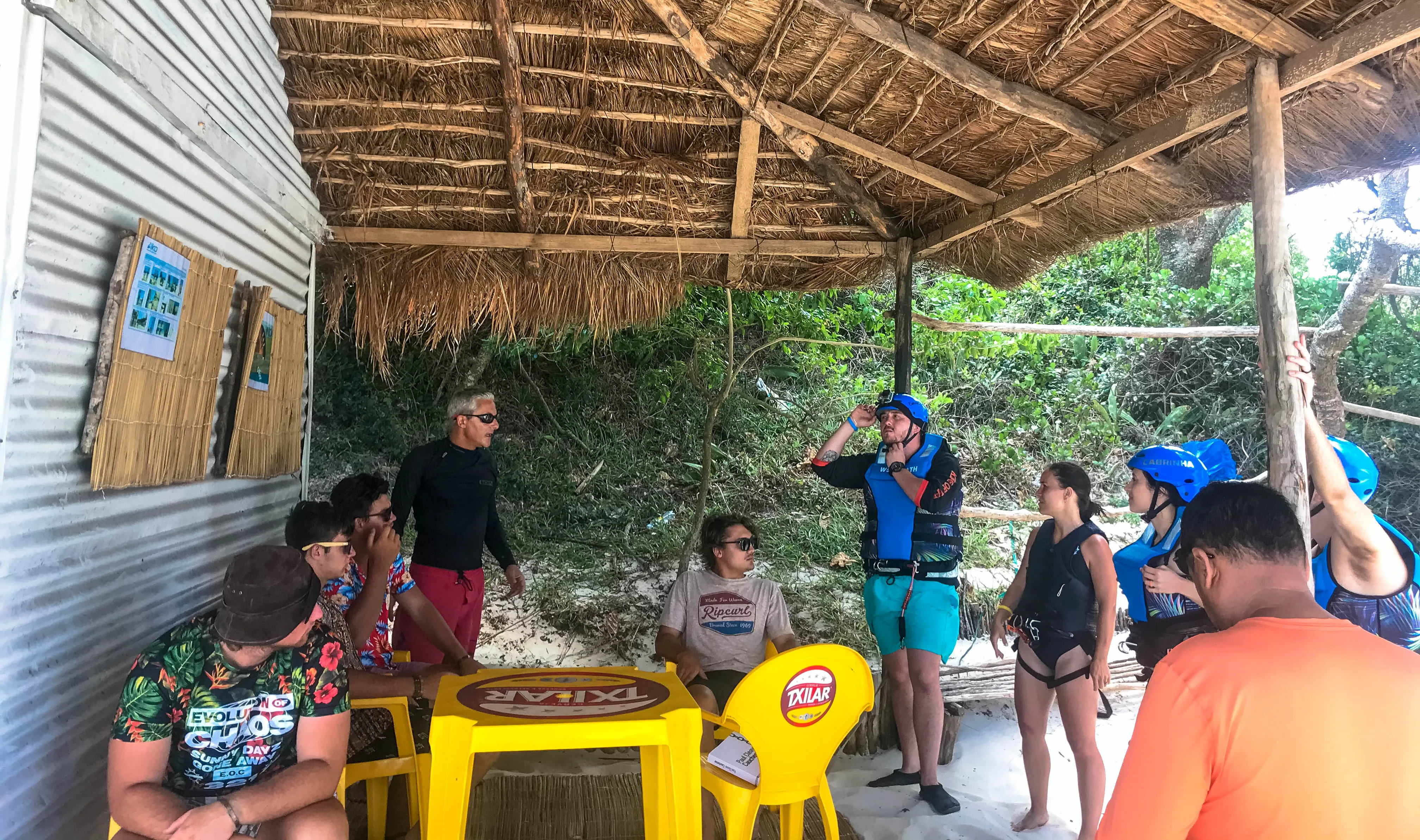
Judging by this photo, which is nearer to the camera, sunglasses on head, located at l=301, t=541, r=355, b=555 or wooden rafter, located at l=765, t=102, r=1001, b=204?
sunglasses on head, located at l=301, t=541, r=355, b=555

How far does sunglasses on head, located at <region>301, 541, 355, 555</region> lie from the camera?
8.54 feet

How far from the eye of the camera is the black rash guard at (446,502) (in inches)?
149

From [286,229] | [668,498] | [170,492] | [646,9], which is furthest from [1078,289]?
[170,492]

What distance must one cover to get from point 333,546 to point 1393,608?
309 centimetres

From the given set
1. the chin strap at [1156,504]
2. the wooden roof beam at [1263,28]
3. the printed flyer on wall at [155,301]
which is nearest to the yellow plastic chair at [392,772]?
the printed flyer on wall at [155,301]

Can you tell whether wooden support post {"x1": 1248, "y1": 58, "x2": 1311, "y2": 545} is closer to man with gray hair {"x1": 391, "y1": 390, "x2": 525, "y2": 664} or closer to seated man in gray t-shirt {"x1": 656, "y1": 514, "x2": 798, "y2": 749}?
seated man in gray t-shirt {"x1": 656, "y1": 514, "x2": 798, "y2": 749}

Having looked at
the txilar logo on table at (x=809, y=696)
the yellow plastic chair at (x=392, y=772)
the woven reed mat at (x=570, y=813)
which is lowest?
the woven reed mat at (x=570, y=813)

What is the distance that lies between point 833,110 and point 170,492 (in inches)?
132

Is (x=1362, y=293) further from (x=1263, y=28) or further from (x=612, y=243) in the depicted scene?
(x=612, y=243)

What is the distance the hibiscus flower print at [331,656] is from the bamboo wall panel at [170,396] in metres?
0.76

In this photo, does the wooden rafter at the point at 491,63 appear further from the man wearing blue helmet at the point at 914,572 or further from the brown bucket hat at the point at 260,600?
the brown bucket hat at the point at 260,600

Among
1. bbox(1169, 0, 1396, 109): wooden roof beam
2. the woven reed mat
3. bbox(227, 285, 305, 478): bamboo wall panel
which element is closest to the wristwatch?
the woven reed mat

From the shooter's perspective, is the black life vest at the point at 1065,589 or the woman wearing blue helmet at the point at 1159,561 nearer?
the woman wearing blue helmet at the point at 1159,561

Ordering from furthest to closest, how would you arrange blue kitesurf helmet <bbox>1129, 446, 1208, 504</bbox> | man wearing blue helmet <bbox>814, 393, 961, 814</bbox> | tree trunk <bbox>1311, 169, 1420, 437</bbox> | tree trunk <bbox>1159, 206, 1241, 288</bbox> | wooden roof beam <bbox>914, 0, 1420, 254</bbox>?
tree trunk <bbox>1159, 206, 1241, 288</bbox> < tree trunk <bbox>1311, 169, 1420, 437</bbox> < man wearing blue helmet <bbox>814, 393, 961, 814</bbox> < blue kitesurf helmet <bbox>1129, 446, 1208, 504</bbox> < wooden roof beam <bbox>914, 0, 1420, 254</bbox>
